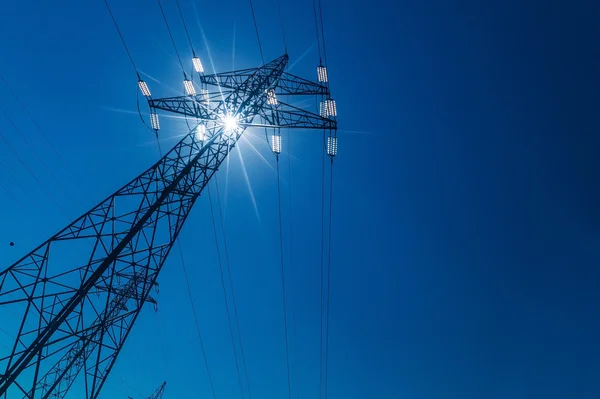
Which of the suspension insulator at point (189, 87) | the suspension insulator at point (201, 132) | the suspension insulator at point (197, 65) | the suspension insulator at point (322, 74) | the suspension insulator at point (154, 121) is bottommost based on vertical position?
the suspension insulator at point (201, 132)

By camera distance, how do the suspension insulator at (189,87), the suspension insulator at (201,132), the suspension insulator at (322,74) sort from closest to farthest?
the suspension insulator at (201,132) < the suspension insulator at (189,87) < the suspension insulator at (322,74)

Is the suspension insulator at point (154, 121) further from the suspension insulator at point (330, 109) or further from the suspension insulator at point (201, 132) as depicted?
the suspension insulator at point (330, 109)

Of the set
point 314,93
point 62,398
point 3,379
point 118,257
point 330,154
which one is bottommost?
point 3,379

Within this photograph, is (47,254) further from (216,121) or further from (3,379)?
(216,121)

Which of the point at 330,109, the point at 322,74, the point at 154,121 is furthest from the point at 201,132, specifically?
the point at 322,74

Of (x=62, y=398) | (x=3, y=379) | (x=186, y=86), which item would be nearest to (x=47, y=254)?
(x=3, y=379)

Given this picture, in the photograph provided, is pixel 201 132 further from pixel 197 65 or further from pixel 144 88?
pixel 197 65

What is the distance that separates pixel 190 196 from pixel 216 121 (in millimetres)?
3216

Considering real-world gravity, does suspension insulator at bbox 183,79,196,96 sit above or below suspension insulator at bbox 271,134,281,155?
above

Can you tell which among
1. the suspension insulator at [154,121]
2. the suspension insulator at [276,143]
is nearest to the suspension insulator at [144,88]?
the suspension insulator at [154,121]

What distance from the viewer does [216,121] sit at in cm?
1132

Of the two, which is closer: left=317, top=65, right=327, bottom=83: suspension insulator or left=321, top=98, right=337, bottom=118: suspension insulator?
left=321, top=98, right=337, bottom=118: suspension insulator

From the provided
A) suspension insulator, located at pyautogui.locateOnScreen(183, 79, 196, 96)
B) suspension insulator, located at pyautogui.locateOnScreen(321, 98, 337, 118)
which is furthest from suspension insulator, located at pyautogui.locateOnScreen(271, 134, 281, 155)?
suspension insulator, located at pyautogui.locateOnScreen(183, 79, 196, 96)

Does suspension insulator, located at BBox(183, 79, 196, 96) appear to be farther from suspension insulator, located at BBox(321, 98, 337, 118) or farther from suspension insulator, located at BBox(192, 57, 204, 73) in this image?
suspension insulator, located at BBox(321, 98, 337, 118)
